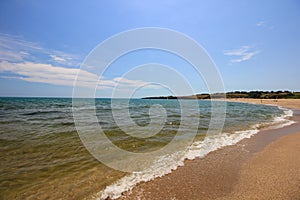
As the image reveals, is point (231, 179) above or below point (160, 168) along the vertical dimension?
above

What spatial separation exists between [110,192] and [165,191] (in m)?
1.16

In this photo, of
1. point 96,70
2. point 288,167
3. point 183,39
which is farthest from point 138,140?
point 183,39

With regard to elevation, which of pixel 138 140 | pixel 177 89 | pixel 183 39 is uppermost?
pixel 183 39

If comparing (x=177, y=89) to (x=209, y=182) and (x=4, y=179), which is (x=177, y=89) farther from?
(x=4, y=179)

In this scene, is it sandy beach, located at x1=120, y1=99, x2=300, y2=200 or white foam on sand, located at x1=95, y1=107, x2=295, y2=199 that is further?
white foam on sand, located at x1=95, y1=107, x2=295, y2=199

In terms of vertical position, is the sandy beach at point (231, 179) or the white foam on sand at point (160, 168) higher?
the sandy beach at point (231, 179)

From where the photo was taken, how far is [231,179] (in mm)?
4039

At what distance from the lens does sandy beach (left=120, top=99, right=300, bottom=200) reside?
340 centimetres

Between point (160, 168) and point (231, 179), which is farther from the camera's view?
point (160, 168)

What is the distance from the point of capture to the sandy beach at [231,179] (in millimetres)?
3404

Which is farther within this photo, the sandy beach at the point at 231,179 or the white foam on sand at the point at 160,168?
the white foam on sand at the point at 160,168

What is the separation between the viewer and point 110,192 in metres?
3.60

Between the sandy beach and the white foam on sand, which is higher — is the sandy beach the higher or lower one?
the higher one

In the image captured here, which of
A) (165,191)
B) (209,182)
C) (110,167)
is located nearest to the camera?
(165,191)
